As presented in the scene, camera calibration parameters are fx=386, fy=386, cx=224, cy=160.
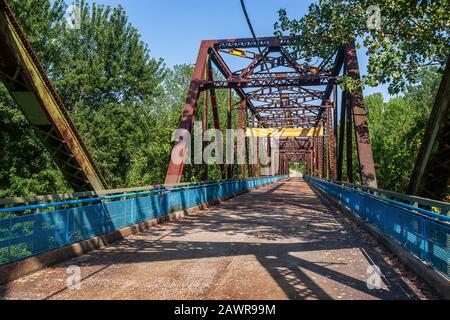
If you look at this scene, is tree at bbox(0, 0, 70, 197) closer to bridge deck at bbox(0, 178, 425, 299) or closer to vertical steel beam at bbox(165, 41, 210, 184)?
vertical steel beam at bbox(165, 41, 210, 184)

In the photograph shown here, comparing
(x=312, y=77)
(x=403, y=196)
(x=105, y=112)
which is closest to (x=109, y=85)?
(x=105, y=112)

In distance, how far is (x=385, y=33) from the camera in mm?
11672

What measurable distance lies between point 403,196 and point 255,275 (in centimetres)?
376

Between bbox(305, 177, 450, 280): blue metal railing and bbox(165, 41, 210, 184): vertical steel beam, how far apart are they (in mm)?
8970

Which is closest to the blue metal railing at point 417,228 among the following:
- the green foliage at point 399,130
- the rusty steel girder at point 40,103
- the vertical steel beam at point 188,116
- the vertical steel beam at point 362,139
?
the vertical steel beam at point 362,139

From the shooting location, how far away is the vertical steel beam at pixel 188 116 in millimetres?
17062

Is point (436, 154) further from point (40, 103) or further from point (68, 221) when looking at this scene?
point (40, 103)

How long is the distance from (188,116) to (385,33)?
10088mm

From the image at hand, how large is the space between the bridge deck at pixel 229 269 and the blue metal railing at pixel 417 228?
0.48 meters

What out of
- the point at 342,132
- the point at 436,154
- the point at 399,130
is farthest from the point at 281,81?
the point at 399,130

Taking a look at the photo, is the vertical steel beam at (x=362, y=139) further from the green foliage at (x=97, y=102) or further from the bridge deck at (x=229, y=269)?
the green foliage at (x=97, y=102)

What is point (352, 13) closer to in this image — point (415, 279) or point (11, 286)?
point (415, 279)

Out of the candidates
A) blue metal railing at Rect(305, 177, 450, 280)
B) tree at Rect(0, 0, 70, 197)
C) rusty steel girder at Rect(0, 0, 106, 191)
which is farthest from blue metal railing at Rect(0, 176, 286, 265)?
tree at Rect(0, 0, 70, 197)

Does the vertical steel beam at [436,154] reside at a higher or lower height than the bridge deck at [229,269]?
higher
